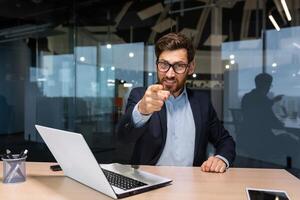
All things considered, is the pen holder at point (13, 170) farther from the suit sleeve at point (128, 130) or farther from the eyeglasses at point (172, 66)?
the eyeglasses at point (172, 66)

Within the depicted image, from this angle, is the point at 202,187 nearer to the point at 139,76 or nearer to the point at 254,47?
the point at 254,47

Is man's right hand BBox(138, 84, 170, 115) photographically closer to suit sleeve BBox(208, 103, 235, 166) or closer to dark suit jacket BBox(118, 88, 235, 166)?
dark suit jacket BBox(118, 88, 235, 166)

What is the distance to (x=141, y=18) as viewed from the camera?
4348 mm

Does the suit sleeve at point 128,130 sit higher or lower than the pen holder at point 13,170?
higher

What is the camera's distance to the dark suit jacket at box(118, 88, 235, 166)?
4.89ft

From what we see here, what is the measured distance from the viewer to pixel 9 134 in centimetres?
476

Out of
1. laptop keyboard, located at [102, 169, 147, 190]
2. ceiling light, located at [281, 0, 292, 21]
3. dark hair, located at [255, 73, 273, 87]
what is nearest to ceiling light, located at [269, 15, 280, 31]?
ceiling light, located at [281, 0, 292, 21]

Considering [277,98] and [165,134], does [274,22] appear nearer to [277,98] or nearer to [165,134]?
[277,98]

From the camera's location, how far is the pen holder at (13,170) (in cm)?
121

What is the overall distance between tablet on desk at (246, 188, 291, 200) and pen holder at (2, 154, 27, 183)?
0.85m

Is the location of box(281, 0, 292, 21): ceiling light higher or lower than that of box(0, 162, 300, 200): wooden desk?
higher

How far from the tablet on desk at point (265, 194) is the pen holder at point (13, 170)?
85 cm

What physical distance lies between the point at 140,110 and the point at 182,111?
1.19 feet

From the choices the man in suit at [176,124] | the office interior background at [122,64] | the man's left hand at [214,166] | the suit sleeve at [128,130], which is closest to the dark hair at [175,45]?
the man in suit at [176,124]
